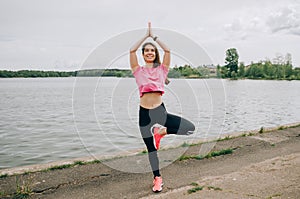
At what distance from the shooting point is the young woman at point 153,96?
12.7 ft

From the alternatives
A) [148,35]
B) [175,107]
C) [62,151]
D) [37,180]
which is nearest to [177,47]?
[148,35]

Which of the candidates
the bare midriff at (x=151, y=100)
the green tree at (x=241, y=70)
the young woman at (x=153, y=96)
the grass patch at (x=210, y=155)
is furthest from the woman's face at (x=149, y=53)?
the green tree at (x=241, y=70)

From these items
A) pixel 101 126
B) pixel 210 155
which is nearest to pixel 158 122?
pixel 210 155

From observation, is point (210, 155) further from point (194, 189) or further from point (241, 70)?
point (241, 70)

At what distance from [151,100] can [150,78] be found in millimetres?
300

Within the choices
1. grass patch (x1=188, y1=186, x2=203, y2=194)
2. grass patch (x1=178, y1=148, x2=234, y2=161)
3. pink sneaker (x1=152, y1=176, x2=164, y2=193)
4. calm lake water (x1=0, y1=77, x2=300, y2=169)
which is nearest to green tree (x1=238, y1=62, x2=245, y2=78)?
calm lake water (x1=0, y1=77, x2=300, y2=169)

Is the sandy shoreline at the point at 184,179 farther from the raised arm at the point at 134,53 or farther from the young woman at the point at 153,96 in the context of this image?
the raised arm at the point at 134,53

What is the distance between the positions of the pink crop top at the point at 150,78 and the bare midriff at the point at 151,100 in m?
0.07

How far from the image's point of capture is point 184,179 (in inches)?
184

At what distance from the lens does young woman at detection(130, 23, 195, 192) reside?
3861mm

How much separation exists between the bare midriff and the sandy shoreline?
3.98 ft

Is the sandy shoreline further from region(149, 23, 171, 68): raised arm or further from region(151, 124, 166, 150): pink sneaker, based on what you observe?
region(149, 23, 171, 68): raised arm

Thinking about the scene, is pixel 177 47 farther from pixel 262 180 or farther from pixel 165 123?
pixel 262 180

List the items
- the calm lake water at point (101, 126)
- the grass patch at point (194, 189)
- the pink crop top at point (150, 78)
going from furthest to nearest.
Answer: the calm lake water at point (101, 126)
the grass patch at point (194, 189)
the pink crop top at point (150, 78)
